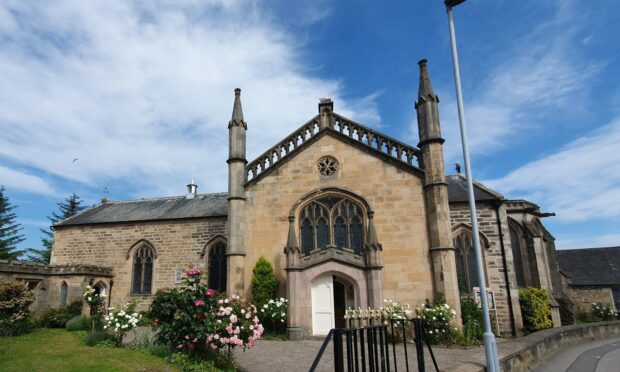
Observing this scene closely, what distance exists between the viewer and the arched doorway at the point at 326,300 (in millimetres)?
15555

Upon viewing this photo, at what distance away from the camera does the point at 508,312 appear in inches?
721

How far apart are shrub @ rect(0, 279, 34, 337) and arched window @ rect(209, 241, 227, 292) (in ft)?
28.4

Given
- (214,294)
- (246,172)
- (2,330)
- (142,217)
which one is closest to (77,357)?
(214,294)

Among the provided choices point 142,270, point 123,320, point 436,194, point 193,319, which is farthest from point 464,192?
point 142,270

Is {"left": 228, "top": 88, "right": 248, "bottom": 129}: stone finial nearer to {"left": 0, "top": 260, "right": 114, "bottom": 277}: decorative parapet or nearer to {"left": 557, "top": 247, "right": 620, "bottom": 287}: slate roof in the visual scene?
{"left": 0, "top": 260, "right": 114, "bottom": 277}: decorative parapet

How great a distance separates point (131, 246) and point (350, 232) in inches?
585

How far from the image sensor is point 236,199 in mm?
17844

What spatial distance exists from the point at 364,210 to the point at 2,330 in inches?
612

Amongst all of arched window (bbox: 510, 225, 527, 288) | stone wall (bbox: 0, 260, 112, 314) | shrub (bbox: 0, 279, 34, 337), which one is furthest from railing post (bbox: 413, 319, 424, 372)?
stone wall (bbox: 0, 260, 112, 314)

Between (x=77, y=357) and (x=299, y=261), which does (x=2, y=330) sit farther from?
(x=299, y=261)

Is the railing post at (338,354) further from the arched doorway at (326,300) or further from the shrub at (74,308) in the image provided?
the shrub at (74,308)

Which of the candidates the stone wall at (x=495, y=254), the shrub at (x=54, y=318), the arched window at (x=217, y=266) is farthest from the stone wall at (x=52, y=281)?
the stone wall at (x=495, y=254)

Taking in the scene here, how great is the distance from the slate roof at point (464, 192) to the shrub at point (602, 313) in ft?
49.4

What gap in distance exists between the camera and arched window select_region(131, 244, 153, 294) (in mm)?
23719
